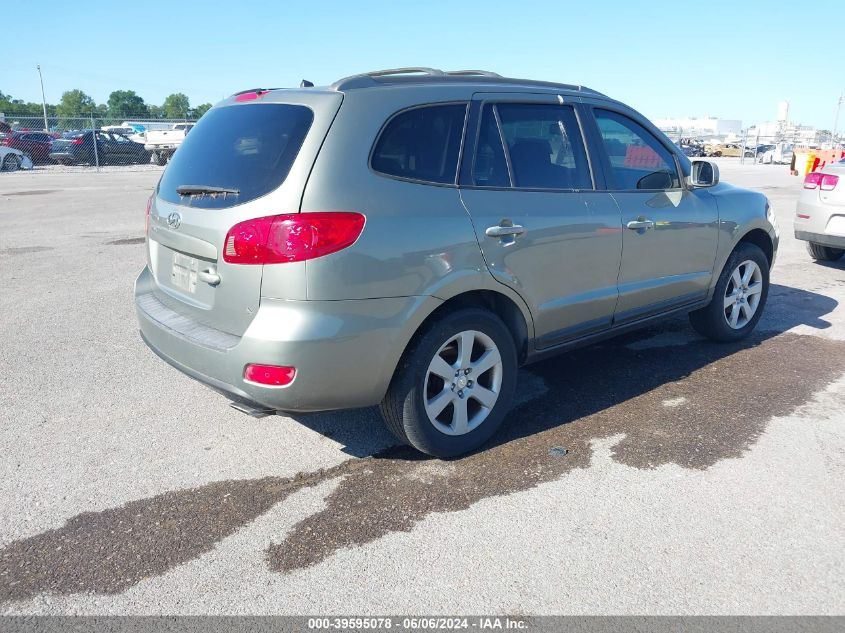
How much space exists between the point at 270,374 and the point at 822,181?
773 cm

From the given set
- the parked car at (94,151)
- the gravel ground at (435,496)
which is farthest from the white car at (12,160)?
the gravel ground at (435,496)

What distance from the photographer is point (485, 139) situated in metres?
3.76

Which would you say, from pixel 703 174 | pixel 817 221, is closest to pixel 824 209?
pixel 817 221

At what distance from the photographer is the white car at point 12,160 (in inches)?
950

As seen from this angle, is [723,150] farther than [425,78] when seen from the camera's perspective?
Yes

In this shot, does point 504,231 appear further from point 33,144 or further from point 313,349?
point 33,144

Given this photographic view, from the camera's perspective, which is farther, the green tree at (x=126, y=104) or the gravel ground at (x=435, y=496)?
the green tree at (x=126, y=104)

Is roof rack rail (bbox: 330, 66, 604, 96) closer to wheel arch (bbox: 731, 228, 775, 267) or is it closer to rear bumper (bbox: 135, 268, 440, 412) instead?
rear bumper (bbox: 135, 268, 440, 412)

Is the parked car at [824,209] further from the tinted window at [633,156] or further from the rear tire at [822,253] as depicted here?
the tinted window at [633,156]

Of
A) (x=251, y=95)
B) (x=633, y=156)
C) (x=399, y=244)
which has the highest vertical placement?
(x=251, y=95)

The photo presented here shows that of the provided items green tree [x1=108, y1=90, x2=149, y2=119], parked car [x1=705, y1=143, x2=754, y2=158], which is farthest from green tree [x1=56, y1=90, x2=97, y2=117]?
parked car [x1=705, y1=143, x2=754, y2=158]

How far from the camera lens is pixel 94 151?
87.7 feet

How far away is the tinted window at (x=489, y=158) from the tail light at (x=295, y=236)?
831 mm

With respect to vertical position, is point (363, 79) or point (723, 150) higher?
point (363, 79)
